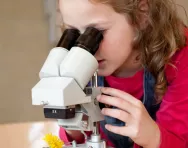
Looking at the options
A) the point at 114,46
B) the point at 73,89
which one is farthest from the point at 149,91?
the point at 73,89

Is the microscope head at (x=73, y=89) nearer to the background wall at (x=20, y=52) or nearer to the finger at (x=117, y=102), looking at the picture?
the finger at (x=117, y=102)

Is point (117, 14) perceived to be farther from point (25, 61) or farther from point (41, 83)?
point (25, 61)

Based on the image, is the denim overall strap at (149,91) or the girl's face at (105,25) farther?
the denim overall strap at (149,91)

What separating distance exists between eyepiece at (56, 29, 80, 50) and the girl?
0.02 metres

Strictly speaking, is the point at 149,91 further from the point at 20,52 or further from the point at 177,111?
the point at 20,52

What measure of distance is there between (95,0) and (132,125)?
263 mm

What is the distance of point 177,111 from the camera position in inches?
31.5

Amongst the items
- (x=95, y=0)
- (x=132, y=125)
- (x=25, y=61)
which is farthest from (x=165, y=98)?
(x=25, y=61)

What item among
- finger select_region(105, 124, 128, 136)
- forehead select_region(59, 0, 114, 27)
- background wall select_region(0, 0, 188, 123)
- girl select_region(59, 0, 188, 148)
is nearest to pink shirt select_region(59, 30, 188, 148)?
girl select_region(59, 0, 188, 148)

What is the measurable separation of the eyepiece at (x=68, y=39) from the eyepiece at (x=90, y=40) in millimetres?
39

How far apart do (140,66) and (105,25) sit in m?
0.22

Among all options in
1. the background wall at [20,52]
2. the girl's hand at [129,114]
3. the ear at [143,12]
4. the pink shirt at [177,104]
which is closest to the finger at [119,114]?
the girl's hand at [129,114]

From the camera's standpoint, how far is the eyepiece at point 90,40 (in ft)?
2.07

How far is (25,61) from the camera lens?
Answer: 67.9 inches
